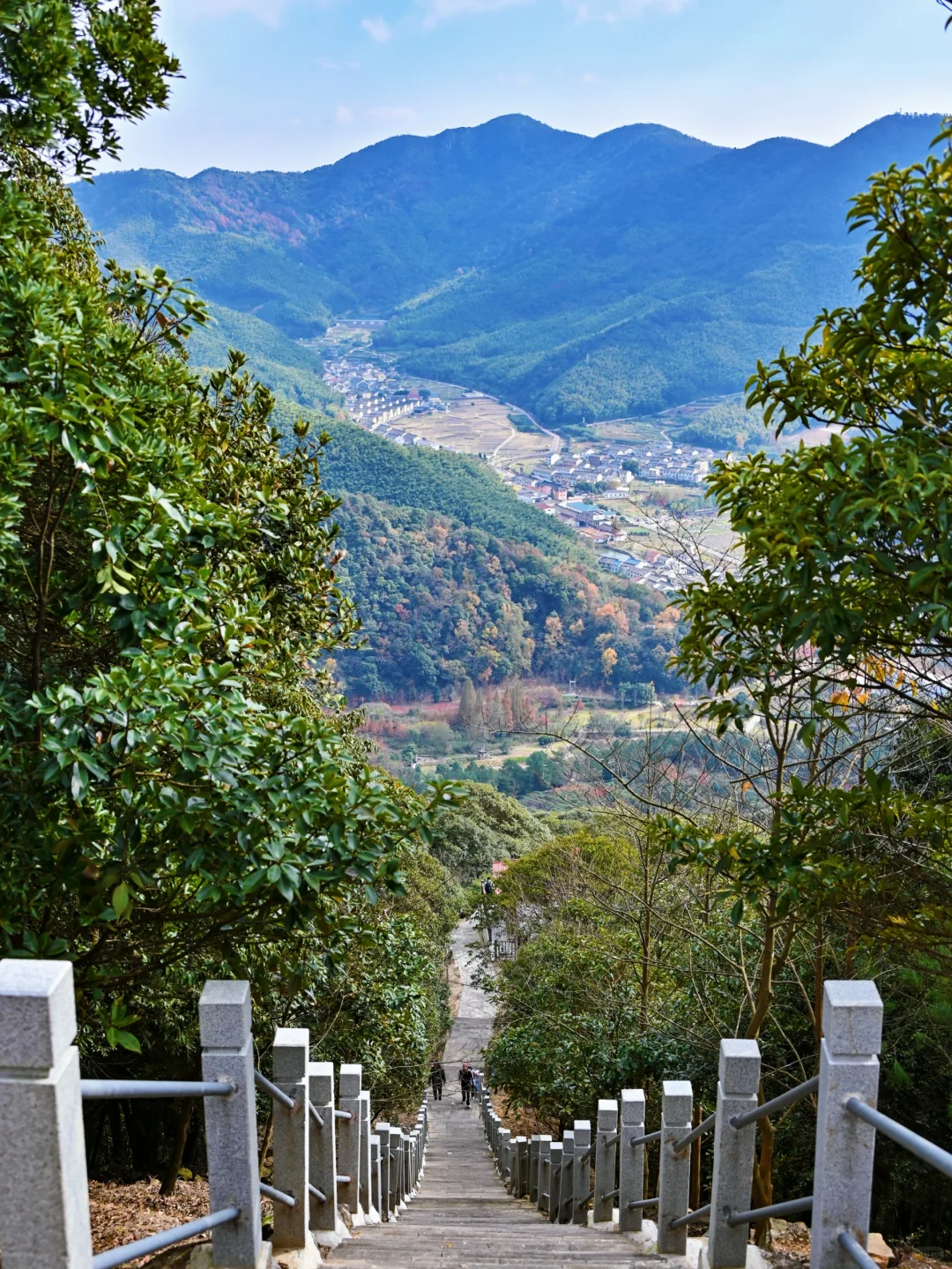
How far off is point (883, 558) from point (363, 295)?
200980mm

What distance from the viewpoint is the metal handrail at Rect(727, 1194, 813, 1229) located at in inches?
122

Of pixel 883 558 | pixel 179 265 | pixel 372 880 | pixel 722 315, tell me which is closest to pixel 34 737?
pixel 372 880

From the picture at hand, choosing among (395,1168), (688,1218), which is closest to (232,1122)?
(688,1218)

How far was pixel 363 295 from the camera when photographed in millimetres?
193125

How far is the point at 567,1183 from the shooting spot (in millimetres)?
9578

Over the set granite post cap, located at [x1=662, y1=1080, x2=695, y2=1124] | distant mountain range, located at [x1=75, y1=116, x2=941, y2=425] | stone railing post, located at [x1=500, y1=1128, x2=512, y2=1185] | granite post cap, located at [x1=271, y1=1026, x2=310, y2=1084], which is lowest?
stone railing post, located at [x1=500, y1=1128, x2=512, y2=1185]

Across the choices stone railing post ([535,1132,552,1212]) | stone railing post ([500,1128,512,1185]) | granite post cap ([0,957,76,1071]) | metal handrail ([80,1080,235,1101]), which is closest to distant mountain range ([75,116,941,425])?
stone railing post ([500,1128,512,1185])

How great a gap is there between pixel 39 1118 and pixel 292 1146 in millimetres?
2381

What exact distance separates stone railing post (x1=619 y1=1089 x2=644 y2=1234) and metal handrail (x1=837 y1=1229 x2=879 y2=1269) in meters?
3.35

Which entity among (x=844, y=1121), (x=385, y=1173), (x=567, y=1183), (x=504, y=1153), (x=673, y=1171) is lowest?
(x=504, y=1153)

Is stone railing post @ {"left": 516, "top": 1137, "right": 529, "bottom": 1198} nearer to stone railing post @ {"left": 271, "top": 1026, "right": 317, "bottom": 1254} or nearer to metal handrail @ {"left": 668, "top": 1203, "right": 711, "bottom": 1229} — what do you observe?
→ metal handrail @ {"left": 668, "top": 1203, "right": 711, "bottom": 1229}

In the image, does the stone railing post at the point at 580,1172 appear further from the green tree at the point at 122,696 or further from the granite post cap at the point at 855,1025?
the granite post cap at the point at 855,1025

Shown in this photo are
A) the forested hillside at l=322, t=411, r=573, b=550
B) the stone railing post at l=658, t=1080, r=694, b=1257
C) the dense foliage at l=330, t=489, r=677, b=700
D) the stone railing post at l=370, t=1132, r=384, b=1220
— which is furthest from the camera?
the forested hillside at l=322, t=411, r=573, b=550

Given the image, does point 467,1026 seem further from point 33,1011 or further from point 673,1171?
point 33,1011
